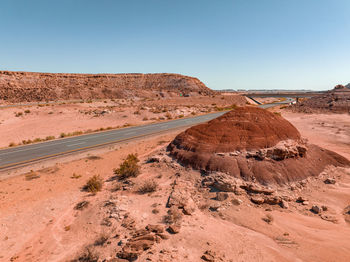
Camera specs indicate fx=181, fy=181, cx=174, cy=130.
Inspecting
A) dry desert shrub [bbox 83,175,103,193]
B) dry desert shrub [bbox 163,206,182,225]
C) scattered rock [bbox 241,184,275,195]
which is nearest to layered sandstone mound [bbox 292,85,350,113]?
scattered rock [bbox 241,184,275,195]

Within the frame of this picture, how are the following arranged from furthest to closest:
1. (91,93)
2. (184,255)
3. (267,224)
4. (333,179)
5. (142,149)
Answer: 1. (91,93)
2. (142,149)
3. (333,179)
4. (267,224)
5. (184,255)

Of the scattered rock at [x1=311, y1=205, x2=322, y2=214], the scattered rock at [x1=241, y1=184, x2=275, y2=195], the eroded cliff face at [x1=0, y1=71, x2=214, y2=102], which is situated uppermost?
the eroded cliff face at [x1=0, y1=71, x2=214, y2=102]

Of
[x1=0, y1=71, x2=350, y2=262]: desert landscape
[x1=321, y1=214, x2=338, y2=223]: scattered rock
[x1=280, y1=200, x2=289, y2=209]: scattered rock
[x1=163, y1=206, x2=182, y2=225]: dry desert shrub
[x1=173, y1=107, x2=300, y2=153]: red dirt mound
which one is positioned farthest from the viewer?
[x1=173, y1=107, x2=300, y2=153]: red dirt mound

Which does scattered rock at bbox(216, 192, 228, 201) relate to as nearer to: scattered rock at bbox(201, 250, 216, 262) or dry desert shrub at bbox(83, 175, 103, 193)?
scattered rock at bbox(201, 250, 216, 262)

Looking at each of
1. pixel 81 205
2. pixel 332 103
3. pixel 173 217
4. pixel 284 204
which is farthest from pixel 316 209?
pixel 332 103

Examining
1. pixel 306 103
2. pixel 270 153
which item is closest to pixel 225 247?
pixel 270 153

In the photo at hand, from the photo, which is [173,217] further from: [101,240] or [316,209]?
[316,209]

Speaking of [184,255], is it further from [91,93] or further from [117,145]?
[91,93]
